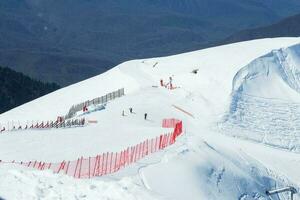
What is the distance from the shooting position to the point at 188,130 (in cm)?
4634

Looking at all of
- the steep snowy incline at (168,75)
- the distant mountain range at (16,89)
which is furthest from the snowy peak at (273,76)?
the distant mountain range at (16,89)

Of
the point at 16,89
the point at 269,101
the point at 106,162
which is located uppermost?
the point at 16,89

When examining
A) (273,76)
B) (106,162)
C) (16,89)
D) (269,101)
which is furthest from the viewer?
(16,89)

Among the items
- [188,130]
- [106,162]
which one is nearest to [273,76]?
[188,130]

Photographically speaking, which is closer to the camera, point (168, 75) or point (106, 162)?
point (106, 162)

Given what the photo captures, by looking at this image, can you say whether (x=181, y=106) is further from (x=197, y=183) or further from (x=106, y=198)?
(x=106, y=198)

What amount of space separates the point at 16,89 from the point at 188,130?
111476 mm

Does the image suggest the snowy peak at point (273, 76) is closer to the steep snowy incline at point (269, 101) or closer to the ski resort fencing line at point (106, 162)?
the steep snowy incline at point (269, 101)

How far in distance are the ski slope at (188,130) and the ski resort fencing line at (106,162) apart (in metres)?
0.87

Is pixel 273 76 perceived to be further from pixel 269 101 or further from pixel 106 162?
pixel 106 162

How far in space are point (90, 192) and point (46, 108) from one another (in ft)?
166

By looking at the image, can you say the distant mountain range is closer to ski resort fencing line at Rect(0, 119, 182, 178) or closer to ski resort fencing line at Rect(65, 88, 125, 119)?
ski resort fencing line at Rect(65, 88, 125, 119)

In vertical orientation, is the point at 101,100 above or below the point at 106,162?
above

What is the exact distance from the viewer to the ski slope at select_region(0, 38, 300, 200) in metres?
27.9
